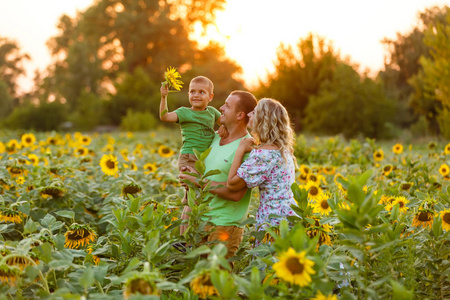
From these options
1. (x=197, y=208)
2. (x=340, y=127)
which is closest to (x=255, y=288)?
(x=197, y=208)

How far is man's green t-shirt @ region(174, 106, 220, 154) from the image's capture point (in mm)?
3051

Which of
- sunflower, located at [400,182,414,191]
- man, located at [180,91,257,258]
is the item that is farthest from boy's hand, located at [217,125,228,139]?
sunflower, located at [400,182,414,191]

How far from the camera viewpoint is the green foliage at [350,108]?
64.8ft

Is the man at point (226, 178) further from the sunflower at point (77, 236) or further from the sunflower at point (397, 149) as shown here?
the sunflower at point (397, 149)

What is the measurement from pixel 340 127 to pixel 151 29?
21302mm

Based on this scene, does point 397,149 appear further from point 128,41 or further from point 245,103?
point 128,41

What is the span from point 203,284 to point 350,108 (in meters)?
19.2

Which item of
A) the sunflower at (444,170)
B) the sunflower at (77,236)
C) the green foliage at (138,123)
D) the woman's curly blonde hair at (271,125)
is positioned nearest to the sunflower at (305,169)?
the sunflower at (444,170)

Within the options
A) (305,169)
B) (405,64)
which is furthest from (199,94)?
(405,64)

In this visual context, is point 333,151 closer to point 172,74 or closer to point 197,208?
point 172,74

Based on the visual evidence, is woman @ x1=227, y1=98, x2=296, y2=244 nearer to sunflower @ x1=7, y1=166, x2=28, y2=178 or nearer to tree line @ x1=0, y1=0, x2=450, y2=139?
sunflower @ x1=7, y1=166, x2=28, y2=178

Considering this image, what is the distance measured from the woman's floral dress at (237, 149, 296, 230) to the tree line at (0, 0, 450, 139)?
11720mm

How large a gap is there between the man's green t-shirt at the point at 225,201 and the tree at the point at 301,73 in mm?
19185

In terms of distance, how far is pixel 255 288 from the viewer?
4.92 feet
